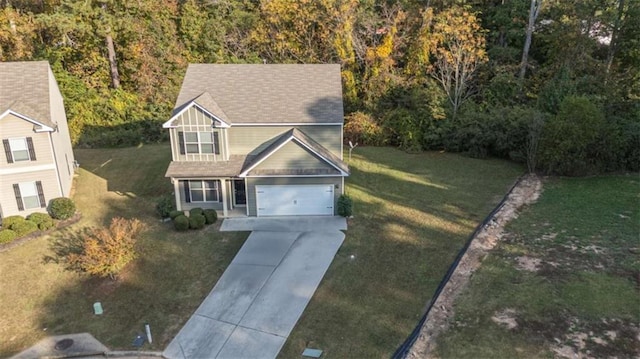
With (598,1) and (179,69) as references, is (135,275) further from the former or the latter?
(598,1)

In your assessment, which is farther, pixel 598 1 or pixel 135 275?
pixel 598 1

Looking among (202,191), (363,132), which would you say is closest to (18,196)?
(202,191)

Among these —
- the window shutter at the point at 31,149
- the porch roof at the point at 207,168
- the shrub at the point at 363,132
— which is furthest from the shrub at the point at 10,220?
the shrub at the point at 363,132

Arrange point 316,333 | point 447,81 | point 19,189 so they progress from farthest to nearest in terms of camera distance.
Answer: point 447,81
point 19,189
point 316,333

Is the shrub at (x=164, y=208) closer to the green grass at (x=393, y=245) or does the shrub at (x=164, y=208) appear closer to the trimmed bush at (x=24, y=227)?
the trimmed bush at (x=24, y=227)

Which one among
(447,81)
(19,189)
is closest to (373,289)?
(19,189)

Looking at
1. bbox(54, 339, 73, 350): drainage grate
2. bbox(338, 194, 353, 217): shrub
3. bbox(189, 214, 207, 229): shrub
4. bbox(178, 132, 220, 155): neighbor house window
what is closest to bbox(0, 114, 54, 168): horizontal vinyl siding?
bbox(178, 132, 220, 155): neighbor house window
